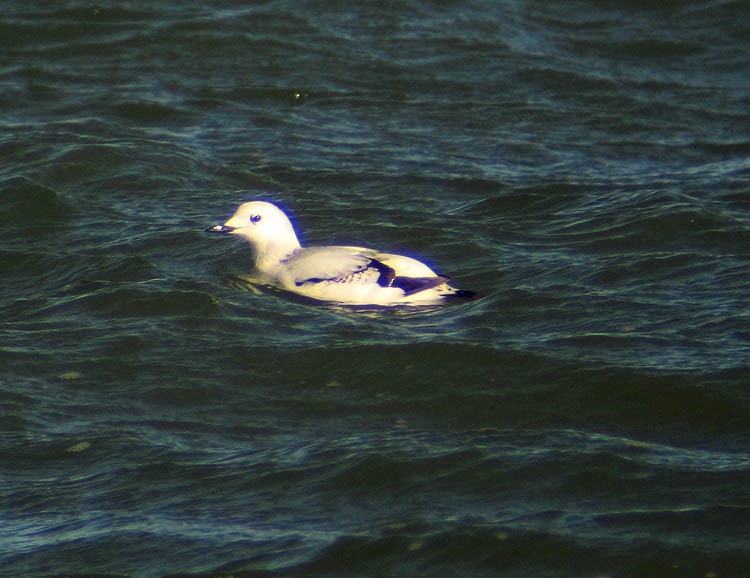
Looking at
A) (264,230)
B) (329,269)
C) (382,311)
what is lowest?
(382,311)

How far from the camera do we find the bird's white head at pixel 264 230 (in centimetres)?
1081

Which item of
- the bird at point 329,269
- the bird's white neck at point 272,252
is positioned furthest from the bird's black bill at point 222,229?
the bird's white neck at point 272,252

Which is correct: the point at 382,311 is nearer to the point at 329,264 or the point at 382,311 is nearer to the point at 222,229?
the point at 329,264

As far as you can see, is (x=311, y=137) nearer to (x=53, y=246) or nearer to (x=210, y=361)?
(x=53, y=246)

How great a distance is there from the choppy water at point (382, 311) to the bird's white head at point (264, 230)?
1.09ft

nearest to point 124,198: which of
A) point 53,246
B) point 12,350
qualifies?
point 53,246

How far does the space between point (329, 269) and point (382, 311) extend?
0.51 meters

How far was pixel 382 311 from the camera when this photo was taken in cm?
998

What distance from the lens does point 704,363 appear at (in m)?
8.90

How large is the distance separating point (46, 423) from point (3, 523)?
119cm

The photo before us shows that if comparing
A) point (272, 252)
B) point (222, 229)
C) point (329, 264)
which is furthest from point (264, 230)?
point (329, 264)

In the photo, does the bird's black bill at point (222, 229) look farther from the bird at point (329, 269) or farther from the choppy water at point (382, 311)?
the choppy water at point (382, 311)

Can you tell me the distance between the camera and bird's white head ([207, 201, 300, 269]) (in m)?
10.8

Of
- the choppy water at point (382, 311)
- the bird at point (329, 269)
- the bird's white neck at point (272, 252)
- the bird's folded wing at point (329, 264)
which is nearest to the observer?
the choppy water at point (382, 311)
